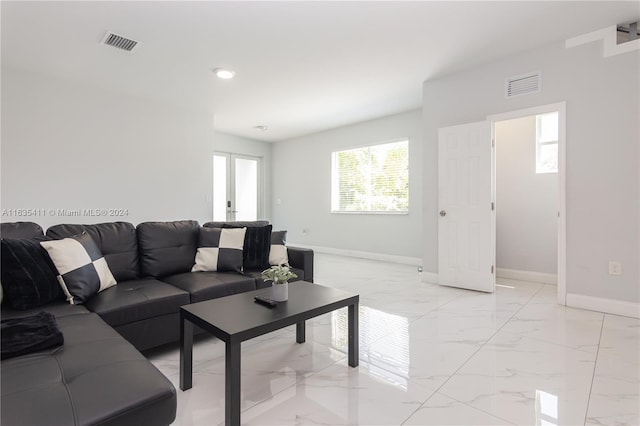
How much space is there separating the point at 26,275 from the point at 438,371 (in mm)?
2446

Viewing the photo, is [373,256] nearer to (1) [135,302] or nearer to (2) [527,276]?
(2) [527,276]

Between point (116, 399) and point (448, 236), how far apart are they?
372 cm

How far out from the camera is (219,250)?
2842mm

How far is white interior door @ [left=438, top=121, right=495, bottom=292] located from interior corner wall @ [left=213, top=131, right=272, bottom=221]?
4.66 metres

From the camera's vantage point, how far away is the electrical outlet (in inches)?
115

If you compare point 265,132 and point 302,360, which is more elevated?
point 265,132

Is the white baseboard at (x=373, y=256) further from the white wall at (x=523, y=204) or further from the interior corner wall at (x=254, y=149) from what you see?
the interior corner wall at (x=254, y=149)

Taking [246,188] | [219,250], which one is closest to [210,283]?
[219,250]

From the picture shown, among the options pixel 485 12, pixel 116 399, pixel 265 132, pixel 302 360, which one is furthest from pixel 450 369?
pixel 265 132

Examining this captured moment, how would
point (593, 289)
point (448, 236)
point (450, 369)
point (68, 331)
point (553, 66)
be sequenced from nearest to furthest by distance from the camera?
point (68, 331), point (450, 369), point (593, 289), point (553, 66), point (448, 236)

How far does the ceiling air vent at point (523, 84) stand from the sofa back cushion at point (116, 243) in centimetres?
399

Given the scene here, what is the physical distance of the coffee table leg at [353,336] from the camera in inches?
78.9

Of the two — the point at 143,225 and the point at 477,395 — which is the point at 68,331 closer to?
the point at 143,225

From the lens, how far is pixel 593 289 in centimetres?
305
